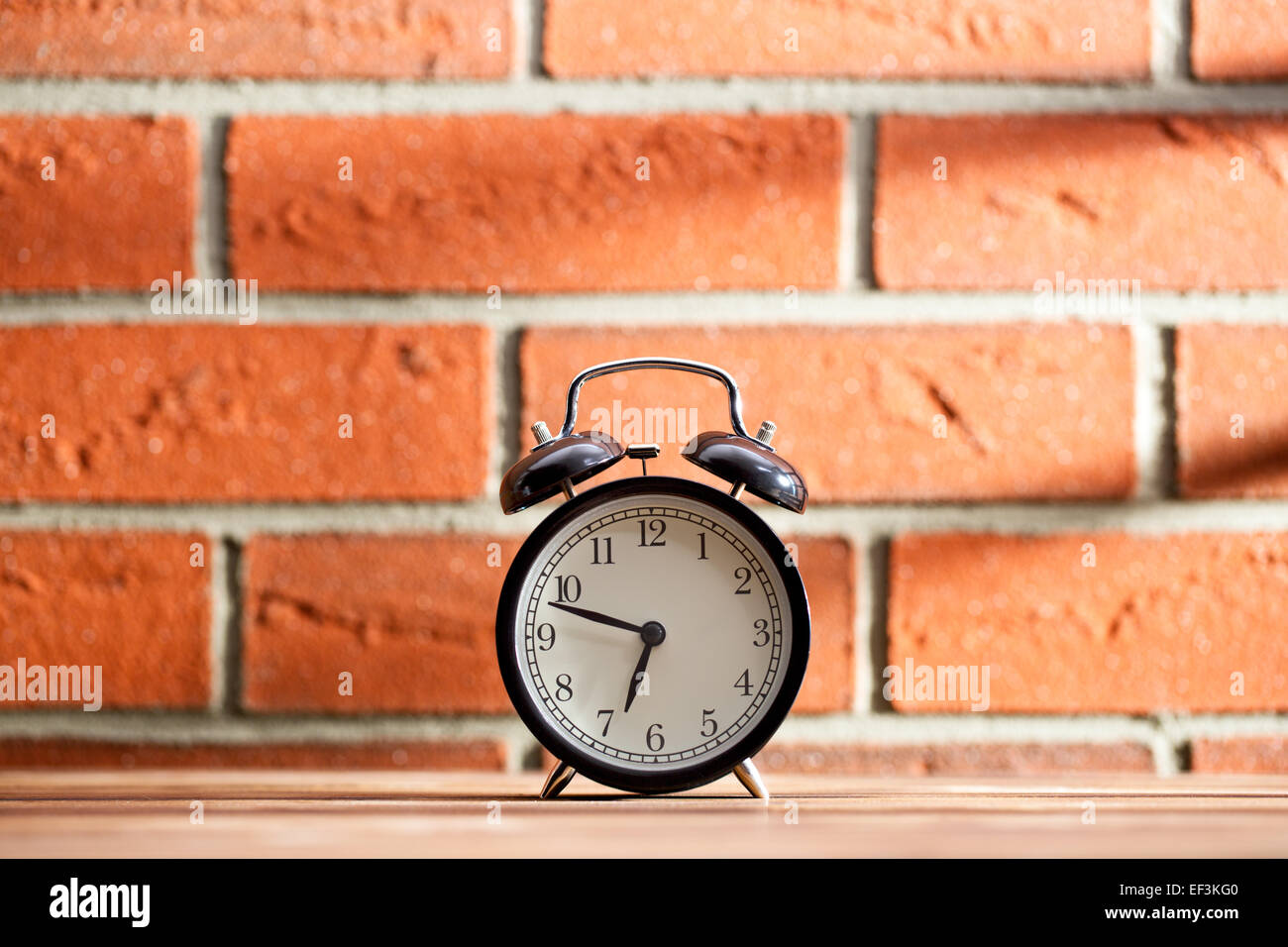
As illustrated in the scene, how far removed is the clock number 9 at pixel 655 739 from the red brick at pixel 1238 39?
2.20 ft

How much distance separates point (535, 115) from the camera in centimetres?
80

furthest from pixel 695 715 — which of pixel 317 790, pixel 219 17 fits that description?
pixel 219 17

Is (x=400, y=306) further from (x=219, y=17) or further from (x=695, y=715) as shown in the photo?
(x=695, y=715)

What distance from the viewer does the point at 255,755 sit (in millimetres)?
796

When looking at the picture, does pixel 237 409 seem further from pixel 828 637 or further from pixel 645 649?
pixel 828 637

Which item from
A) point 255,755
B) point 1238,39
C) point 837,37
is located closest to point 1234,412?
point 1238,39

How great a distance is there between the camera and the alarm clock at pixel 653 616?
2.03 feet

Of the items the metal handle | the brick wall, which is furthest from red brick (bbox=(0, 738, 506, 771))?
the metal handle

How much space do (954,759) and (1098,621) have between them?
0.16 metres

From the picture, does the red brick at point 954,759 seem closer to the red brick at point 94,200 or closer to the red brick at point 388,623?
the red brick at point 388,623

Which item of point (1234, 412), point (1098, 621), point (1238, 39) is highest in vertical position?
point (1238, 39)

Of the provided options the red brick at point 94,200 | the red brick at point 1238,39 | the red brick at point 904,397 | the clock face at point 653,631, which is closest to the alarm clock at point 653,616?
the clock face at point 653,631

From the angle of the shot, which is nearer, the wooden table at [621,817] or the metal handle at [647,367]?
the wooden table at [621,817]
